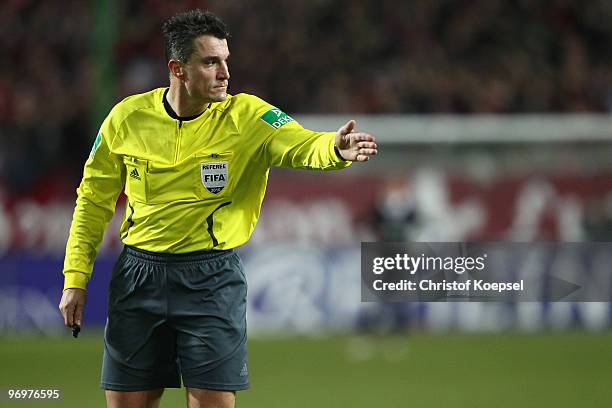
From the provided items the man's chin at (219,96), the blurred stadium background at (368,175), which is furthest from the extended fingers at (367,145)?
the blurred stadium background at (368,175)

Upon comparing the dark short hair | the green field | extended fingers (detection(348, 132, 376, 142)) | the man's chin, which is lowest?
the green field

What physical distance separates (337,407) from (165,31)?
147 inches

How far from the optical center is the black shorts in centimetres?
432

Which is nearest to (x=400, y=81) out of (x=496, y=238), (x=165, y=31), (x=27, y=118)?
(x=496, y=238)

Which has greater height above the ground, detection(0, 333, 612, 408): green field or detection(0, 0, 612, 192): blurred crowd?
detection(0, 0, 612, 192): blurred crowd

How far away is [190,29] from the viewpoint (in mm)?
4367

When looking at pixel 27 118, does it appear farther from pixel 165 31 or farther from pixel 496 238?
pixel 165 31

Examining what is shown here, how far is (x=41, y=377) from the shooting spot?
8.54m

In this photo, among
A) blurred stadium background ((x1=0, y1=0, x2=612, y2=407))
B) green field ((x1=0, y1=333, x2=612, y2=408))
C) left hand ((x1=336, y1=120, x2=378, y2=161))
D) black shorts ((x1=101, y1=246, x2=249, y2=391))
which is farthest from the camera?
blurred stadium background ((x1=0, y1=0, x2=612, y2=407))

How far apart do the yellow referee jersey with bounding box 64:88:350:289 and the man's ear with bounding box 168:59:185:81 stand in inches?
5.8

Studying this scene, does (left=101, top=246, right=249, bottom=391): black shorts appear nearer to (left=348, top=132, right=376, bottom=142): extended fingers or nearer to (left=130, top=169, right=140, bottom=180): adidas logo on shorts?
(left=130, top=169, right=140, bottom=180): adidas logo on shorts

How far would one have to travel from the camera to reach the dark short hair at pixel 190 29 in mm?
4363

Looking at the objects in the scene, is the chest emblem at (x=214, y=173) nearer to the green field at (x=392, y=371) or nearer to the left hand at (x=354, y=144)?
the left hand at (x=354, y=144)

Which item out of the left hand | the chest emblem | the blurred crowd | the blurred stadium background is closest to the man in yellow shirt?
the chest emblem
